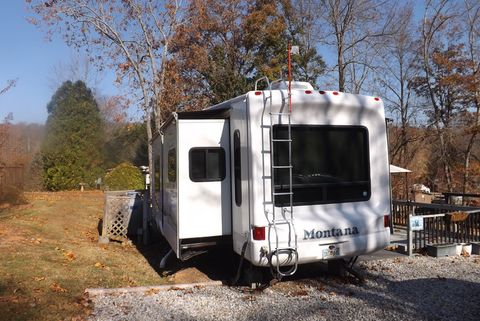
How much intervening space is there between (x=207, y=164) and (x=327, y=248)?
6.49 feet

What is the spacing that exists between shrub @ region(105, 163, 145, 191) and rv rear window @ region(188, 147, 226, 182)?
16017 mm

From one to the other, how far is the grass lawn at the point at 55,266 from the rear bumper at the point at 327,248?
2078 mm

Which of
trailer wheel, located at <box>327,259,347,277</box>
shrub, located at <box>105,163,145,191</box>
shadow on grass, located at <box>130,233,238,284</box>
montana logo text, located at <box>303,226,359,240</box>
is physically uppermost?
shrub, located at <box>105,163,145,191</box>

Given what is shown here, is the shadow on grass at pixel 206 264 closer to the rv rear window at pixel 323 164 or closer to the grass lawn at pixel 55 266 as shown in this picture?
the grass lawn at pixel 55 266

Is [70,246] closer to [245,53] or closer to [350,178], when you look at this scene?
[350,178]

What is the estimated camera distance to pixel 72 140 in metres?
24.7

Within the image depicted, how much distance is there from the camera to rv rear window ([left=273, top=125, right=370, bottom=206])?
5.67 meters

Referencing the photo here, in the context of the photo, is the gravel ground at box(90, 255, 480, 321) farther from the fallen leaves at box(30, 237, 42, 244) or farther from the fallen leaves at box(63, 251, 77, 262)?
the fallen leaves at box(30, 237, 42, 244)

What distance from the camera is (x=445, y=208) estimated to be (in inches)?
388

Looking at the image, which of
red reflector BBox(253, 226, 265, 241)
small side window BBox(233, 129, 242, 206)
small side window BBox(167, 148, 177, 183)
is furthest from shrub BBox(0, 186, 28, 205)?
red reflector BBox(253, 226, 265, 241)

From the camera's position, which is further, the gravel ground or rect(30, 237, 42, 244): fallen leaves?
rect(30, 237, 42, 244): fallen leaves

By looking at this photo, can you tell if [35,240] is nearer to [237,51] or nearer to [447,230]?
[447,230]

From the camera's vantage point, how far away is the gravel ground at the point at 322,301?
5.02 metres

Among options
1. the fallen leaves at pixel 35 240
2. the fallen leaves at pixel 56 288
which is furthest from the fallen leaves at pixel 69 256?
the fallen leaves at pixel 56 288
